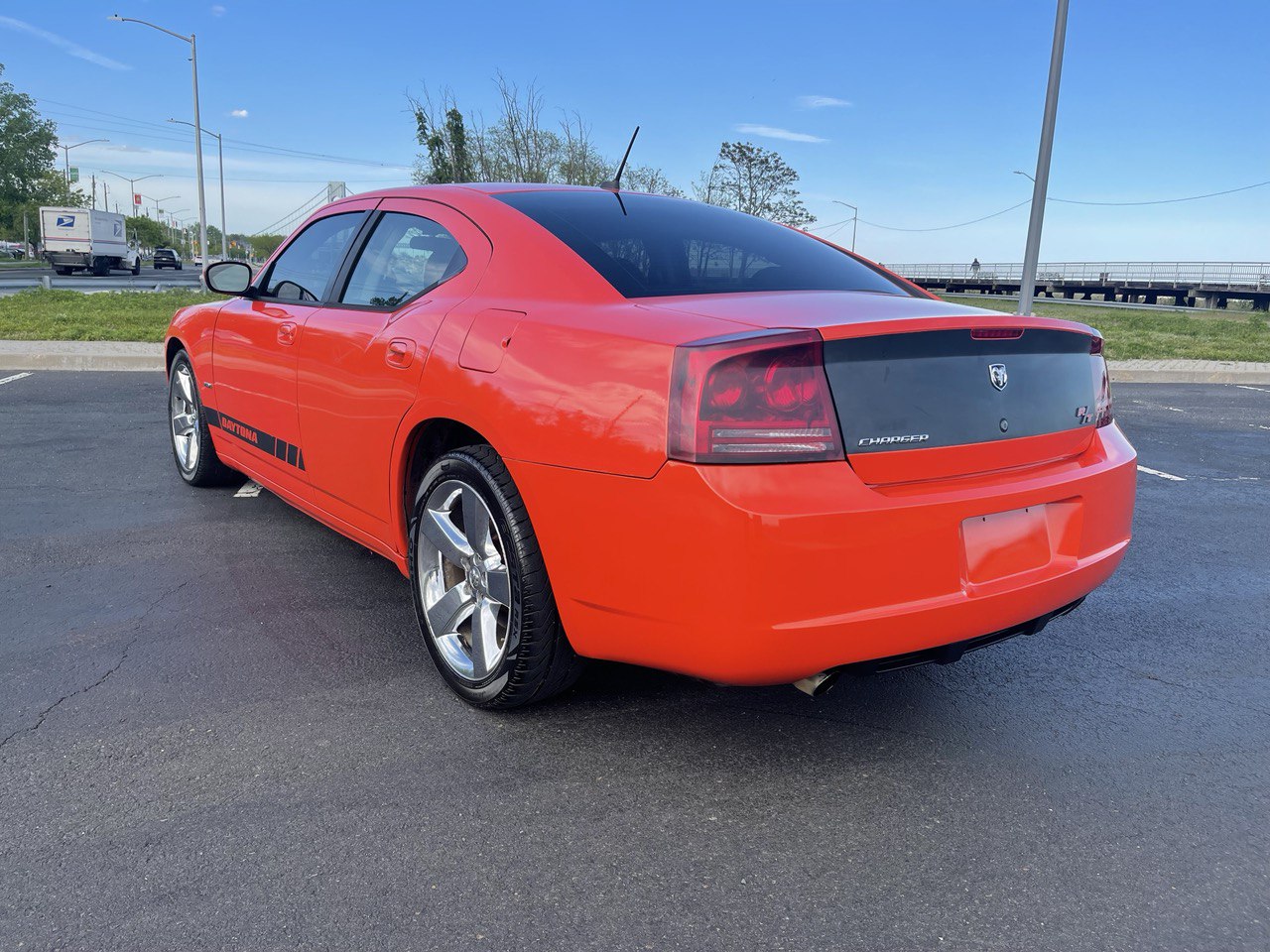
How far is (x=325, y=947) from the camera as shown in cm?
195

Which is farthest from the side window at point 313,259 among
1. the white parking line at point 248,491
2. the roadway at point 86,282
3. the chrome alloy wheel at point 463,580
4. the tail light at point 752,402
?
the roadway at point 86,282

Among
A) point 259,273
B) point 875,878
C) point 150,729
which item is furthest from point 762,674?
point 259,273

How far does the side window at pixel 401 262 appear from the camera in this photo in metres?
3.30

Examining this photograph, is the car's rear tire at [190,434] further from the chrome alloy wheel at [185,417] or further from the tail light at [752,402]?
the tail light at [752,402]

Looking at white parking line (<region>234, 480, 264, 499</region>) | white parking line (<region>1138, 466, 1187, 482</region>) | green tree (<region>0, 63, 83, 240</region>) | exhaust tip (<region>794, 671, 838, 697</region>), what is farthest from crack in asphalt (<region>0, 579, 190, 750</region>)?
green tree (<region>0, 63, 83, 240</region>)

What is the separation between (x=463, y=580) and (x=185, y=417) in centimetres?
331

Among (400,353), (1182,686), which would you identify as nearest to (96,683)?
(400,353)

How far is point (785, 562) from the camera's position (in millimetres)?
2230

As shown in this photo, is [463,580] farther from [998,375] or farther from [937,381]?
[998,375]

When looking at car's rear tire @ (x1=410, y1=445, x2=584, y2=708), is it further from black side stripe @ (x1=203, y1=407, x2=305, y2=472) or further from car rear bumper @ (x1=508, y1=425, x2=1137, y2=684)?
black side stripe @ (x1=203, y1=407, x2=305, y2=472)

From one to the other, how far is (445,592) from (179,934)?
1.28m

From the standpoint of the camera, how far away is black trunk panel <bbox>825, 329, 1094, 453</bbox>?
A: 235 centimetres

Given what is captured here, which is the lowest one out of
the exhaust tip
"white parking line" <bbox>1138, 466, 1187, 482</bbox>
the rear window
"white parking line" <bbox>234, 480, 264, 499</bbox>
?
"white parking line" <bbox>234, 480, 264, 499</bbox>

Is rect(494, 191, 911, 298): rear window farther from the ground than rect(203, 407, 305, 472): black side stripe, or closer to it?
farther from the ground
